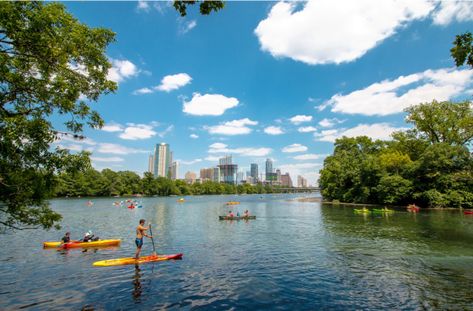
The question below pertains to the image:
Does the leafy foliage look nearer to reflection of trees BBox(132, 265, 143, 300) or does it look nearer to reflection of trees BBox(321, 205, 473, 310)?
reflection of trees BBox(321, 205, 473, 310)

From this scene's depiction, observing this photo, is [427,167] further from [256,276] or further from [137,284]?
[137,284]

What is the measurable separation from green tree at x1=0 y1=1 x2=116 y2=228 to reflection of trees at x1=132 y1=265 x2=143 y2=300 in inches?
234

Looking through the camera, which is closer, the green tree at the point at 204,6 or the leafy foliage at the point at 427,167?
the green tree at the point at 204,6

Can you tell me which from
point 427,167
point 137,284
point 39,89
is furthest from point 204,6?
point 427,167

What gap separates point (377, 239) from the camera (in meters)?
29.3

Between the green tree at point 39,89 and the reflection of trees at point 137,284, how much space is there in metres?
5.94

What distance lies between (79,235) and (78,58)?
30040 millimetres

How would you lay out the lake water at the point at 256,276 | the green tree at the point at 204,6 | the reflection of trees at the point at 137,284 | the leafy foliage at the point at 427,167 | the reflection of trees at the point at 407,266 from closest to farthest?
the green tree at the point at 204,6, the lake water at the point at 256,276, the reflection of trees at the point at 407,266, the reflection of trees at the point at 137,284, the leafy foliage at the point at 427,167

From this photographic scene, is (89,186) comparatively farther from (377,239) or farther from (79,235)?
(377,239)

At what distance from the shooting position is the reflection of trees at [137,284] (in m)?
14.3

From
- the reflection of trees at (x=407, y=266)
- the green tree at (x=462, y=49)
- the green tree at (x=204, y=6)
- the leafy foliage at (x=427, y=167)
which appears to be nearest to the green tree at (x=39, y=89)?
the green tree at (x=204, y=6)

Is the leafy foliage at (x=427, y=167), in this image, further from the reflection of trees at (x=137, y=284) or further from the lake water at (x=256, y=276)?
the reflection of trees at (x=137, y=284)

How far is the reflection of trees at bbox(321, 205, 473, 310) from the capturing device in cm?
1359

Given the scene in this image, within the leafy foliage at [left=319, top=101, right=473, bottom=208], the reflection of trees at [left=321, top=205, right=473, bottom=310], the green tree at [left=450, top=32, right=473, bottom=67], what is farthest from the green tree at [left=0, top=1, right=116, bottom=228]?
the leafy foliage at [left=319, top=101, right=473, bottom=208]
